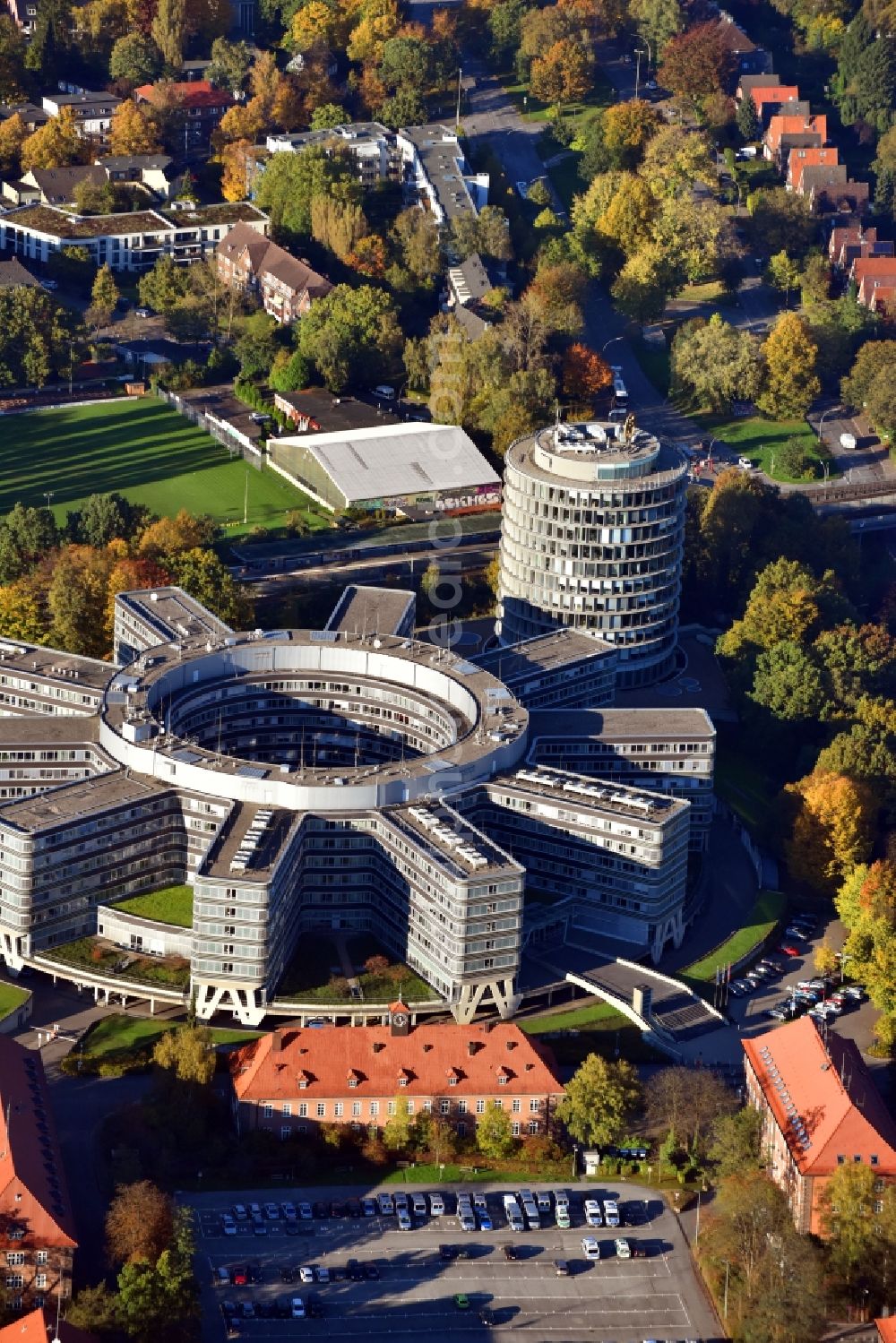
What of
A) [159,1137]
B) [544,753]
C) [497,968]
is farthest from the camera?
[544,753]

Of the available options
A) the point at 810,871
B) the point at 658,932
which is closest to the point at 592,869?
the point at 658,932

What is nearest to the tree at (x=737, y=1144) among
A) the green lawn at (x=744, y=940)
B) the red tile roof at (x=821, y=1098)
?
the red tile roof at (x=821, y=1098)

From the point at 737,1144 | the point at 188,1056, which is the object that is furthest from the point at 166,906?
the point at 737,1144

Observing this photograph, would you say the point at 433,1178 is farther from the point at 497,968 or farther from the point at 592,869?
the point at 592,869

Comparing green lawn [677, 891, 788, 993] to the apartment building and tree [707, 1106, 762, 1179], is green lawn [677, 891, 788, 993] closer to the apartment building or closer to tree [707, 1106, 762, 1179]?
the apartment building

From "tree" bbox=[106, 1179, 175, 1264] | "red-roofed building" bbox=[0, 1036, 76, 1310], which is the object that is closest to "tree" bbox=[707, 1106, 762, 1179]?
"tree" bbox=[106, 1179, 175, 1264]

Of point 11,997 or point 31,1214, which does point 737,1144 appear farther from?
point 11,997

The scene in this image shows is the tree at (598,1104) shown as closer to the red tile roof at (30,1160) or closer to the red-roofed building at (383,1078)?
the red-roofed building at (383,1078)
